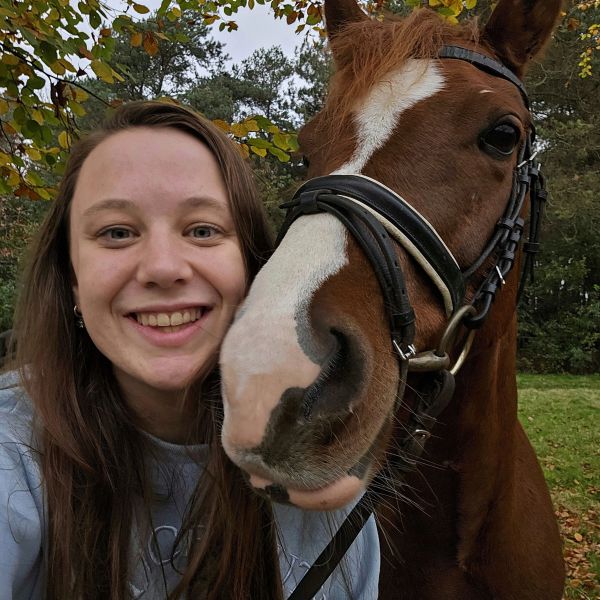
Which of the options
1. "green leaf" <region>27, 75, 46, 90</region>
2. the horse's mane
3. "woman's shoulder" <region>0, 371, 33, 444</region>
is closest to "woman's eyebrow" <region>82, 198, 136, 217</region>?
"woman's shoulder" <region>0, 371, 33, 444</region>

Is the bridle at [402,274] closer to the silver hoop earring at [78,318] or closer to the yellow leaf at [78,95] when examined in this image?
the silver hoop earring at [78,318]

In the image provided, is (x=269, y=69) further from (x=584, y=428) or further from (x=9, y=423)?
(x=9, y=423)

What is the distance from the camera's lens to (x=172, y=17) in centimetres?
385

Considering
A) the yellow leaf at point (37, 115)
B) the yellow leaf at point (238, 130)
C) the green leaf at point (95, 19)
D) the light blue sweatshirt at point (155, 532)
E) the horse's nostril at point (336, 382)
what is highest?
the green leaf at point (95, 19)

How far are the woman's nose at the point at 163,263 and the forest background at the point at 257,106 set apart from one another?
1.49 metres

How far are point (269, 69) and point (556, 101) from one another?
13464mm

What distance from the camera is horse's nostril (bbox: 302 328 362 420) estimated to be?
4.33ft

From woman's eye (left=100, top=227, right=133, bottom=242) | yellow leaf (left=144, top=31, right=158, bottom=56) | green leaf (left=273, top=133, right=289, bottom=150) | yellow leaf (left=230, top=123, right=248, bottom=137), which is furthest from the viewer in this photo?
yellow leaf (left=144, top=31, right=158, bottom=56)

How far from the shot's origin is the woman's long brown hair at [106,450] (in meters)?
1.58

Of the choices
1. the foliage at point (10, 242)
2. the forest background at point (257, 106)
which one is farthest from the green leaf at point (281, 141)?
the foliage at point (10, 242)

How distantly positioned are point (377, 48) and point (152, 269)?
1283 millimetres

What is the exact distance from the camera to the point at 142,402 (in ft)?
6.00

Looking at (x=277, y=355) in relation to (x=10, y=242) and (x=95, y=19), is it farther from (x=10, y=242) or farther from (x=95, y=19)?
(x=10, y=242)

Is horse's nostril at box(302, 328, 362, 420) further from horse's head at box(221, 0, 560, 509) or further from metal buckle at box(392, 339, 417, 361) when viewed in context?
metal buckle at box(392, 339, 417, 361)
